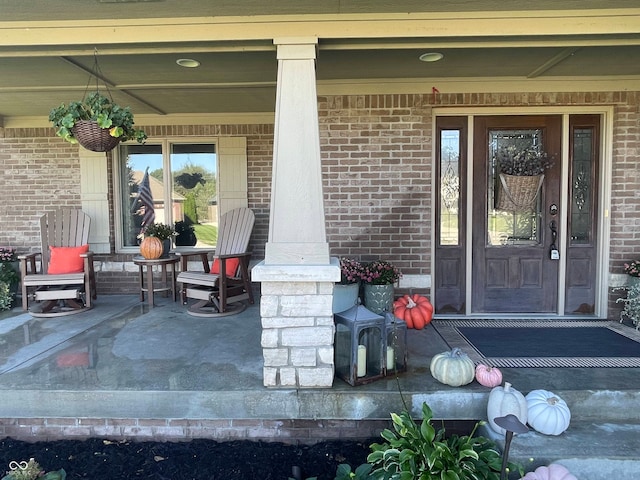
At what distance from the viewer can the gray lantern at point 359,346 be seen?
2.41 m

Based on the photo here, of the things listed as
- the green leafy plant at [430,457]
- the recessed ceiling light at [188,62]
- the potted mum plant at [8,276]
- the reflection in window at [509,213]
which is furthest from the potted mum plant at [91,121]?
the reflection in window at [509,213]

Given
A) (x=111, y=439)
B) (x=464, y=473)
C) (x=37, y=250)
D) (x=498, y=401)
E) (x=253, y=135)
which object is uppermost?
(x=253, y=135)

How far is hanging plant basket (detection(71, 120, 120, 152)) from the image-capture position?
9.57 ft

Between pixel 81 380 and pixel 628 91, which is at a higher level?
pixel 628 91

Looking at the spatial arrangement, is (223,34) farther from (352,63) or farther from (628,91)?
(628,91)

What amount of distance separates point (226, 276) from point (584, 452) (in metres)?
3.17

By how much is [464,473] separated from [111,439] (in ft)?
6.33

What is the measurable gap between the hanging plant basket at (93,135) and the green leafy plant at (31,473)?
2.01 m

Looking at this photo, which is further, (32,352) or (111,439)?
(32,352)

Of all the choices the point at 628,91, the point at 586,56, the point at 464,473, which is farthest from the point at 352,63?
the point at 464,473

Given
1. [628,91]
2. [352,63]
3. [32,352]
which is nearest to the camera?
[32,352]

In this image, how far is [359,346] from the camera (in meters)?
2.42

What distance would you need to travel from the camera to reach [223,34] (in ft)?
8.35

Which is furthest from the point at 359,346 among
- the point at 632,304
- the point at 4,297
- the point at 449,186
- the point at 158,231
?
the point at 4,297
